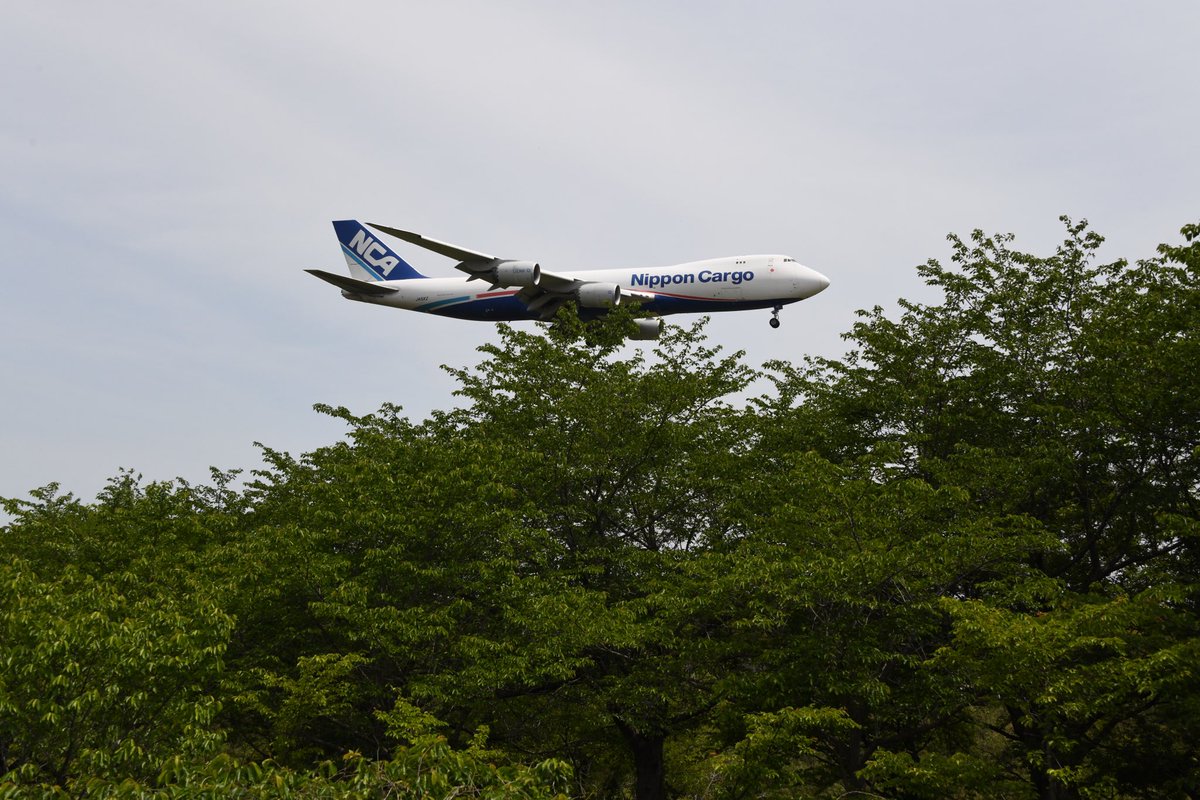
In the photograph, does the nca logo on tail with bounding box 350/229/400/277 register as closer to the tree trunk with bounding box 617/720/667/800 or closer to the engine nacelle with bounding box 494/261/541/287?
the engine nacelle with bounding box 494/261/541/287

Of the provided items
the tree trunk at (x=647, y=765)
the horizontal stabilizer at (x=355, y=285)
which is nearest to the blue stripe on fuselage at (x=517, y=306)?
the horizontal stabilizer at (x=355, y=285)

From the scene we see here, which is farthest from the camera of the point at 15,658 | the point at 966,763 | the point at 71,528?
the point at 71,528

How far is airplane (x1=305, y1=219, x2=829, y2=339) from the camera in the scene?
142 feet

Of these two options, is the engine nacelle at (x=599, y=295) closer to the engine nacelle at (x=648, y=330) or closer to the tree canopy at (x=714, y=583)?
the engine nacelle at (x=648, y=330)

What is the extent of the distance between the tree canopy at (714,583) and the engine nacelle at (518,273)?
8.58 m

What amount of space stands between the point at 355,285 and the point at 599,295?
17.2m

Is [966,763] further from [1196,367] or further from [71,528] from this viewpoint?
[71,528]

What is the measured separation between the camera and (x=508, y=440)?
1218 inches

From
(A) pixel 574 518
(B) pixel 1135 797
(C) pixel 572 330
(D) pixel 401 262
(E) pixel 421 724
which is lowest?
(B) pixel 1135 797

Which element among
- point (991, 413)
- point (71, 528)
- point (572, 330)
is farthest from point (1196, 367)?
point (71, 528)

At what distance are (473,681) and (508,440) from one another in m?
9.72

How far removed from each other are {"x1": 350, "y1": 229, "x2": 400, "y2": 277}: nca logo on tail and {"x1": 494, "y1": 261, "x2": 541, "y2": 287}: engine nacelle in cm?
2160

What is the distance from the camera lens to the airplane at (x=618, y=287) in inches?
1705

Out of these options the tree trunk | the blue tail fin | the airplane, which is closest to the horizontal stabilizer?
the airplane
